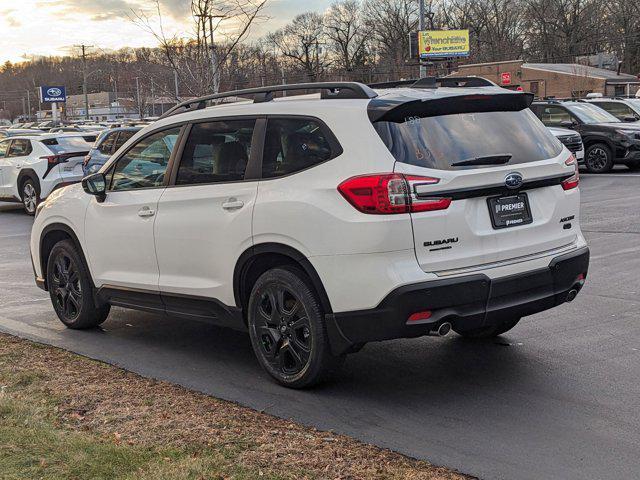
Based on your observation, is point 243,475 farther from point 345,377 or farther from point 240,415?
point 345,377

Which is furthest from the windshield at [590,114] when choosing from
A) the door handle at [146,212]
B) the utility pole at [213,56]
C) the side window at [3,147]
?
the door handle at [146,212]

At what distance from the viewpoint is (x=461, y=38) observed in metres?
71.2

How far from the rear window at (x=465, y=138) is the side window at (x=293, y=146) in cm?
41

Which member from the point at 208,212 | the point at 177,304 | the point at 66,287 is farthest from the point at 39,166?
the point at 208,212

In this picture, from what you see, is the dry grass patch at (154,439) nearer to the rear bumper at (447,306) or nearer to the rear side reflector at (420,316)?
the rear bumper at (447,306)

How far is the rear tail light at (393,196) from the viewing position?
4.49 meters

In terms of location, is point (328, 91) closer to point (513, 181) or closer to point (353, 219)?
point (353, 219)

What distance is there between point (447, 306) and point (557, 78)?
72.3 metres

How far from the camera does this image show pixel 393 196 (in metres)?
4.49

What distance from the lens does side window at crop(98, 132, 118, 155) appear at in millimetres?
16859

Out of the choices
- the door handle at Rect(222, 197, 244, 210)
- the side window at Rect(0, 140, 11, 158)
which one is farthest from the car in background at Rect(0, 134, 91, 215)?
the door handle at Rect(222, 197, 244, 210)

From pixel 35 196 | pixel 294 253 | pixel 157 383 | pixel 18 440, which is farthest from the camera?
pixel 35 196

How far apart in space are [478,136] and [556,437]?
187 cm

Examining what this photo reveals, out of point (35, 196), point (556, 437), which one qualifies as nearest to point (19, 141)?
point (35, 196)
